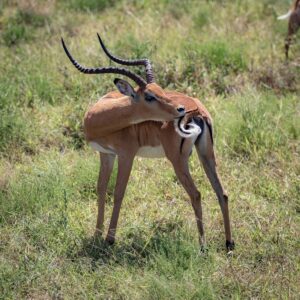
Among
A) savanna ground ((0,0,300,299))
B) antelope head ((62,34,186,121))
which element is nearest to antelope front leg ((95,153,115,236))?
savanna ground ((0,0,300,299))

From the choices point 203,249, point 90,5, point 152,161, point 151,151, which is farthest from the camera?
point 90,5

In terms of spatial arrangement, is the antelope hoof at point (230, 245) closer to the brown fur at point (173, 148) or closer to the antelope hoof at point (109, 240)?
the brown fur at point (173, 148)

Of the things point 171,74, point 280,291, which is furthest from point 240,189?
point 171,74

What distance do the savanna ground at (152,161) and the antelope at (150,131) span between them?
349 mm

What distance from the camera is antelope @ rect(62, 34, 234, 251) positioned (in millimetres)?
4957

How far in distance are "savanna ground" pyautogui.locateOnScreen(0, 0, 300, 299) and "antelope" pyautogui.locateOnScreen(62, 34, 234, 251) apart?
349 millimetres

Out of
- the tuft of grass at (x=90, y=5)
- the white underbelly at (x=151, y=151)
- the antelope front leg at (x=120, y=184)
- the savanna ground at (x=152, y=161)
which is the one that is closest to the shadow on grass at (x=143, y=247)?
the savanna ground at (x=152, y=161)

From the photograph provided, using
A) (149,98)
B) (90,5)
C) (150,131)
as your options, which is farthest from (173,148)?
(90,5)

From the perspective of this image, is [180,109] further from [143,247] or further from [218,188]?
[143,247]

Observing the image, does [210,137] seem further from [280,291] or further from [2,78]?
[2,78]

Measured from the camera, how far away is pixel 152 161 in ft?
21.2

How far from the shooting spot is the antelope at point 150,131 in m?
4.96

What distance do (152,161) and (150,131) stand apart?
54.4 inches

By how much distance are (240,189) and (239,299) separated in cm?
179
